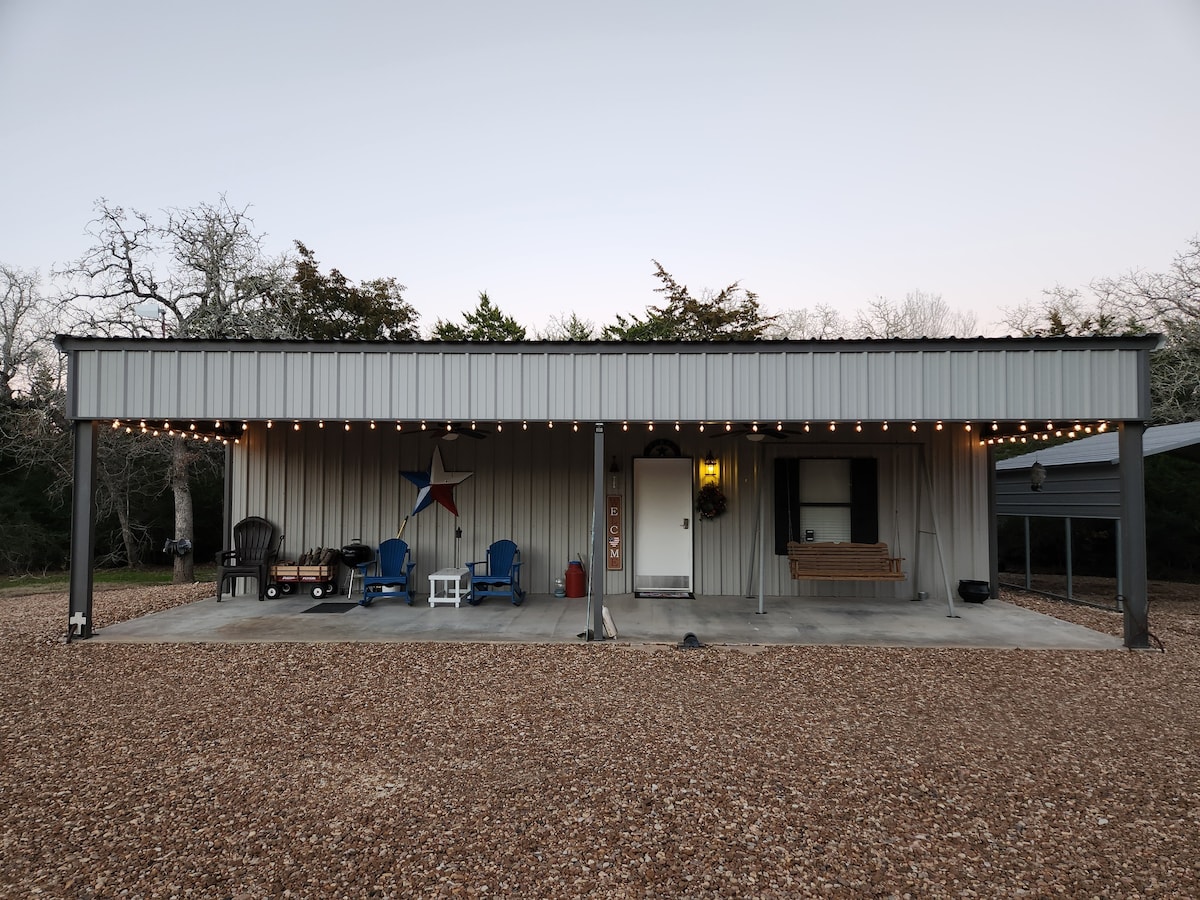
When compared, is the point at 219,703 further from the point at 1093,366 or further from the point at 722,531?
the point at 1093,366

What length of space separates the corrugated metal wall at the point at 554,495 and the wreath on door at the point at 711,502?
0.57 ft

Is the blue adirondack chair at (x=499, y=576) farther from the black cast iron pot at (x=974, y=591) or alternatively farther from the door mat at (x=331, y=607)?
the black cast iron pot at (x=974, y=591)

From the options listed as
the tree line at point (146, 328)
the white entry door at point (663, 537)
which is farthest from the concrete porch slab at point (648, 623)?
the tree line at point (146, 328)

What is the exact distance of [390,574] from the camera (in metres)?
8.16

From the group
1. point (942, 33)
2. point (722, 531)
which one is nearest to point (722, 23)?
point (942, 33)

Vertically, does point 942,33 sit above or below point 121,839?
above

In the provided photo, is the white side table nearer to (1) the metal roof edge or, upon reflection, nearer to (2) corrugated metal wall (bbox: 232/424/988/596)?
(2) corrugated metal wall (bbox: 232/424/988/596)

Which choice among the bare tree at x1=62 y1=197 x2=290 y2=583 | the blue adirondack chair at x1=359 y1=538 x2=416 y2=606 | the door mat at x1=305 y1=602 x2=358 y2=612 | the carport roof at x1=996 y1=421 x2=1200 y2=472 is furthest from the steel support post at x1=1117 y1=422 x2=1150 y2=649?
the bare tree at x1=62 y1=197 x2=290 y2=583

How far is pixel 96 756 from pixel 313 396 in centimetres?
354

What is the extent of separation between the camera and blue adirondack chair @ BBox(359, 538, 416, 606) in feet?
25.6

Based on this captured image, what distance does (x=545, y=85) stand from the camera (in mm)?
13016

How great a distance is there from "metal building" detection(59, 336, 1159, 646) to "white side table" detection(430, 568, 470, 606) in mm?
478

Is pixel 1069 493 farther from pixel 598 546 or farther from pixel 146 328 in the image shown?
pixel 146 328

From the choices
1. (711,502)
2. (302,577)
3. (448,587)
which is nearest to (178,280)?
(302,577)
